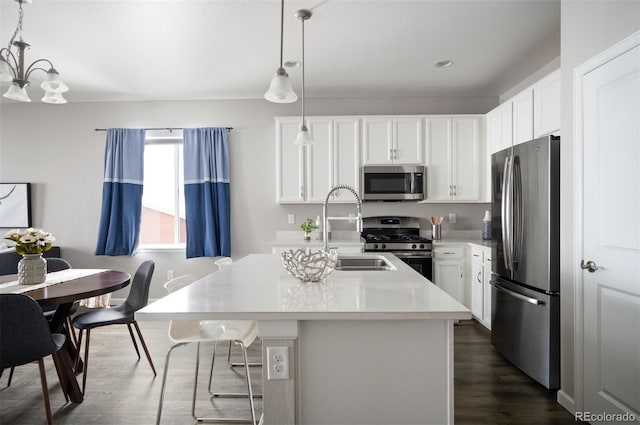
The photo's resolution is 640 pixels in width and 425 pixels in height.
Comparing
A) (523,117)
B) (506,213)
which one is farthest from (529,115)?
(506,213)

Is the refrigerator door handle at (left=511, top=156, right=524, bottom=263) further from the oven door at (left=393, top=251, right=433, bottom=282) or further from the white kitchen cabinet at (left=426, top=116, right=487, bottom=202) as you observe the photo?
the white kitchen cabinet at (left=426, top=116, right=487, bottom=202)

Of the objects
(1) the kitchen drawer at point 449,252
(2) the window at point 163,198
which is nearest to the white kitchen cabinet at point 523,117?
(1) the kitchen drawer at point 449,252

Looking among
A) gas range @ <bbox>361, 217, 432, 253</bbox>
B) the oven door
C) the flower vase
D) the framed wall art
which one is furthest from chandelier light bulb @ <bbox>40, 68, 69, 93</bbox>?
the oven door

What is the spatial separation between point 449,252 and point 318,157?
1.81m

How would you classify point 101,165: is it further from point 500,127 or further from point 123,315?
point 500,127

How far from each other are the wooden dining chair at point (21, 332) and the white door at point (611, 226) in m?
2.96

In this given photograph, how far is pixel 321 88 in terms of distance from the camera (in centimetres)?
407

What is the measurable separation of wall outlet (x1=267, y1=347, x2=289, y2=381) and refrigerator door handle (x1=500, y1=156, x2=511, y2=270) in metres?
2.04

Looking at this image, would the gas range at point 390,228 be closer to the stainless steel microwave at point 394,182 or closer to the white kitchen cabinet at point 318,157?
the stainless steel microwave at point 394,182

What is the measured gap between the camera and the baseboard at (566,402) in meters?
2.03

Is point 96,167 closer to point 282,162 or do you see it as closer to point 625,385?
point 282,162

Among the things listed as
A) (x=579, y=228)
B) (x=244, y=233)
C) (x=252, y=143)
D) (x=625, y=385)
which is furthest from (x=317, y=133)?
(x=625, y=385)

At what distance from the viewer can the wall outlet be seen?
127 centimetres

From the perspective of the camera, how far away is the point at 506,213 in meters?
2.63
